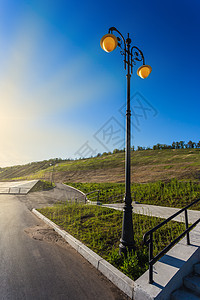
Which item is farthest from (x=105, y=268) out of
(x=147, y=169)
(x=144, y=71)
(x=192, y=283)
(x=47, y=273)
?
(x=147, y=169)

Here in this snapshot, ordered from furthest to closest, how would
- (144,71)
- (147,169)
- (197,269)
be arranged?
(147,169)
(144,71)
(197,269)

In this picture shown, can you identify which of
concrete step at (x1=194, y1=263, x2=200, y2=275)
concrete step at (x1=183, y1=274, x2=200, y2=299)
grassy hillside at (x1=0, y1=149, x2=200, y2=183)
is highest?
grassy hillside at (x1=0, y1=149, x2=200, y2=183)

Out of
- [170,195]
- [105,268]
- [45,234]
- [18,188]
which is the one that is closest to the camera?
[105,268]

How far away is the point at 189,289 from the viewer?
3135 millimetres

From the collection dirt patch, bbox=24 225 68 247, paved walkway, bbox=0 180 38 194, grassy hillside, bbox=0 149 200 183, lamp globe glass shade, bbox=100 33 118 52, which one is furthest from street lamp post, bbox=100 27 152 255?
paved walkway, bbox=0 180 38 194

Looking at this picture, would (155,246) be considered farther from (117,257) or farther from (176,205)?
(176,205)

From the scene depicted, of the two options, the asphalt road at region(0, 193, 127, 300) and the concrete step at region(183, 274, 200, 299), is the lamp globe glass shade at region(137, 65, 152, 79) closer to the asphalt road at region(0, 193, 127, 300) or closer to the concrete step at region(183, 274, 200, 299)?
the concrete step at region(183, 274, 200, 299)

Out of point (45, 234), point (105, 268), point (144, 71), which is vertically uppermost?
point (144, 71)

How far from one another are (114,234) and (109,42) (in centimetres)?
618

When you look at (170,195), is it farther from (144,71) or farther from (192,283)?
(144,71)

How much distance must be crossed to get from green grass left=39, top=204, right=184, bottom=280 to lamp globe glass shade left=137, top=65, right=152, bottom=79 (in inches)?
203

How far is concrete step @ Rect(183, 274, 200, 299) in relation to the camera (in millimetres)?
3050

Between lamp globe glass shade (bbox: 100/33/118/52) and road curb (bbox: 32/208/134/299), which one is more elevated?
lamp globe glass shade (bbox: 100/33/118/52)

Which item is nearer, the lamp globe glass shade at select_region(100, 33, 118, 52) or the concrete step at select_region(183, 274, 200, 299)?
the concrete step at select_region(183, 274, 200, 299)
